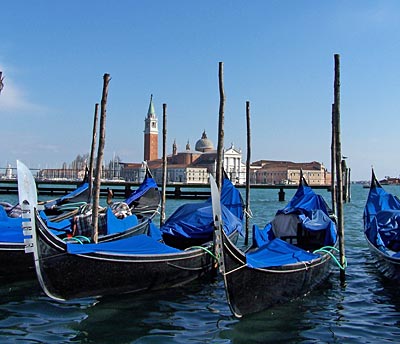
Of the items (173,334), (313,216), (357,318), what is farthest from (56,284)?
(313,216)

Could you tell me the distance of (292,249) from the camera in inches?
239

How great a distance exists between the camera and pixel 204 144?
319 feet

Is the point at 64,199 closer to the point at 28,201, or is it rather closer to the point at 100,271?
the point at 100,271

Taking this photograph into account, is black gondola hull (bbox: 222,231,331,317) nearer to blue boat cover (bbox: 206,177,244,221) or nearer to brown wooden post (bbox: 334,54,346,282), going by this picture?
brown wooden post (bbox: 334,54,346,282)

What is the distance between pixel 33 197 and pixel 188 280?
2.46m

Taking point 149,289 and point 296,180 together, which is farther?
point 296,180

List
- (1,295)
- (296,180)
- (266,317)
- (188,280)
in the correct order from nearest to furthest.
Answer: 1. (266,317)
2. (1,295)
3. (188,280)
4. (296,180)

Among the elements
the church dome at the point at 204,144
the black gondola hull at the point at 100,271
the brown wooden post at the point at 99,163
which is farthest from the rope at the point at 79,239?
the church dome at the point at 204,144

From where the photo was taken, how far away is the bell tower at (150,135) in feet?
294

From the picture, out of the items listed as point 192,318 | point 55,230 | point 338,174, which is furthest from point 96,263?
point 338,174

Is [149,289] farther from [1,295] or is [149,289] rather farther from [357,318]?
[357,318]

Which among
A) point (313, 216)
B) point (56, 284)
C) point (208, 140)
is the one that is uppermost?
point (208, 140)

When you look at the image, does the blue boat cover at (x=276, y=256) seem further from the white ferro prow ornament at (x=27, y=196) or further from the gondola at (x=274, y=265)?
the white ferro prow ornament at (x=27, y=196)

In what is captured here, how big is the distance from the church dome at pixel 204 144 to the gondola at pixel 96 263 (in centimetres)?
9026
